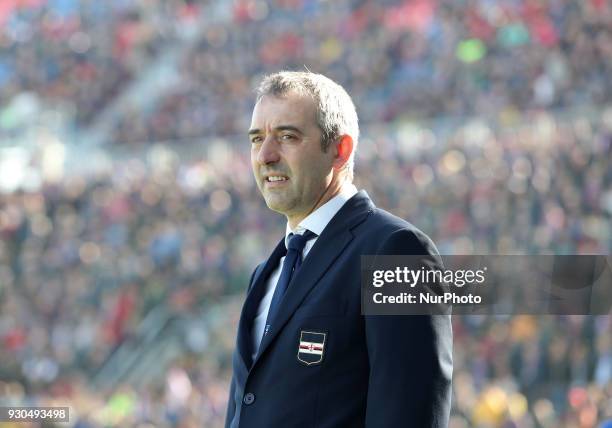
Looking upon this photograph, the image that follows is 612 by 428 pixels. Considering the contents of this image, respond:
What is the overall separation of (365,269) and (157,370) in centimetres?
997

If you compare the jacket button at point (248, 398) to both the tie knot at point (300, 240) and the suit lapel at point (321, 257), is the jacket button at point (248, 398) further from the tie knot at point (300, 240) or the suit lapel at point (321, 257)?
the tie knot at point (300, 240)

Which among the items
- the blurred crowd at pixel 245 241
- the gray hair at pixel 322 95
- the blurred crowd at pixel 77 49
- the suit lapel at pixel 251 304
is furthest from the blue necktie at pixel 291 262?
the blurred crowd at pixel 77 49

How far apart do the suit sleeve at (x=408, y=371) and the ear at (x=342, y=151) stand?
0.51 meters

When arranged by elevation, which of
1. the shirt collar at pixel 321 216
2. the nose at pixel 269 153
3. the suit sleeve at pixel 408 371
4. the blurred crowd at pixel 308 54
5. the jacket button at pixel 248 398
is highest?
the blurred crowd at pixel 308 54

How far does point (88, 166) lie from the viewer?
16984mm

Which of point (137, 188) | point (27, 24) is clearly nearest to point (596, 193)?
point (137, 188)

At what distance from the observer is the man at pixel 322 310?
2.51m

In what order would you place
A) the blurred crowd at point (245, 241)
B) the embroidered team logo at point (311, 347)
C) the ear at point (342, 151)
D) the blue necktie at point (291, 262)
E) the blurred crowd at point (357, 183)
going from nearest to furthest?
the embroidered team logo at point (311, 347), the blue necktie at point (291, 262), the ear at point (342, 151), the blurred crowd at point (245, 241), the blurred crowd at point (357, 183)

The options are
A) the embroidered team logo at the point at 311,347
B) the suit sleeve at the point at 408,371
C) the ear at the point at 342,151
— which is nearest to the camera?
the suit sleeve at the point at 408,371

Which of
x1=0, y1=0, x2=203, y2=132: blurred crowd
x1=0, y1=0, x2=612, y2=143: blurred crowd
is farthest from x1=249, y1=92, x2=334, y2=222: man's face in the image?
x1=0, y1=0, x2=203, y2=132: blurred crowd

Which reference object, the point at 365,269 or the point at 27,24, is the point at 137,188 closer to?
the point at 27,24

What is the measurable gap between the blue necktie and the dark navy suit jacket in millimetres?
67

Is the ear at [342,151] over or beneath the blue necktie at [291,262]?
over

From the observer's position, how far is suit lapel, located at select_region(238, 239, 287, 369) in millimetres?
2822
